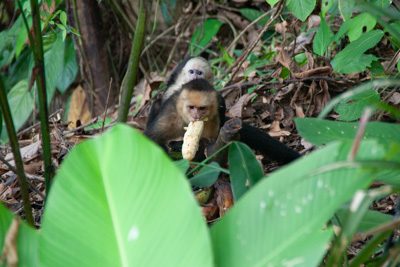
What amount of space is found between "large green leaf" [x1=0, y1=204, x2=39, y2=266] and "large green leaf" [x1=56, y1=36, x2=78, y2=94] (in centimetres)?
448

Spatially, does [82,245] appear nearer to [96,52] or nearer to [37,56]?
[37,56]

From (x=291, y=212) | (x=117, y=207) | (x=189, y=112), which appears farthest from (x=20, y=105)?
(x=291, y=212)

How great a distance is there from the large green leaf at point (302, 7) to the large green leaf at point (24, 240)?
1.73 m

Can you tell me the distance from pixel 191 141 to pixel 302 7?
882 mm

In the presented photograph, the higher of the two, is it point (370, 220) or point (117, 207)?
point (117, 207)

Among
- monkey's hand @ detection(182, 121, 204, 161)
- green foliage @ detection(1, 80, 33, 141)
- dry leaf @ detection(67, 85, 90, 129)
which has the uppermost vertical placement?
monkey's hand @ detection(182, 121, 204, 161)

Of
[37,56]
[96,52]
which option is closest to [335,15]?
[96,52]

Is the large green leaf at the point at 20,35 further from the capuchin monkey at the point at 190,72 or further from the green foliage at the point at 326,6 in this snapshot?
the green foliage at the point at 326,6

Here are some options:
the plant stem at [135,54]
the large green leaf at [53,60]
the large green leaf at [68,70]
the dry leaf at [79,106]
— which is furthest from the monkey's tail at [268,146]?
the large green leaf at [68,70]

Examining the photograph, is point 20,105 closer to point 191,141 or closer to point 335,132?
point 191,141

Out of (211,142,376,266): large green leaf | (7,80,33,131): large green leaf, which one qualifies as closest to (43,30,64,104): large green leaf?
(7,80,33,131): large green leaf

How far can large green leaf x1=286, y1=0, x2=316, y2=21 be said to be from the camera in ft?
7.84

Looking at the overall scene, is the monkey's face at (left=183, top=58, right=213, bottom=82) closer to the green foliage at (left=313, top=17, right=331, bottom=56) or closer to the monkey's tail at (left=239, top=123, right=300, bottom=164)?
the green foliage at (left=313, top=17, right=331, bottom=56)

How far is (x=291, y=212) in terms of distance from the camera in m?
1.05
